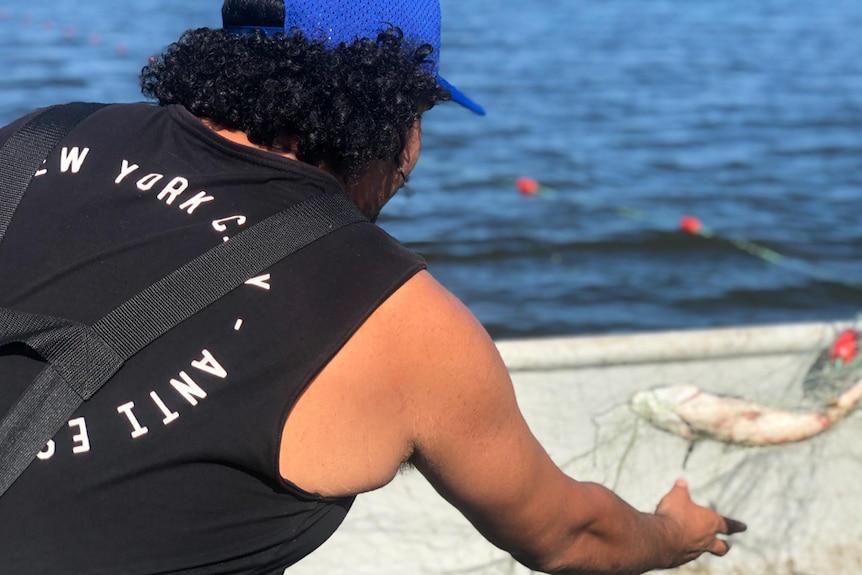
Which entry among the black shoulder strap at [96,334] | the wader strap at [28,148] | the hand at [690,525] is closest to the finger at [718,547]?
the hand at [690,525]

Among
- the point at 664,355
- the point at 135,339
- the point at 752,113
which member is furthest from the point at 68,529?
the point at 752,113

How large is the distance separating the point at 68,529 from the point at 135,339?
28 cm

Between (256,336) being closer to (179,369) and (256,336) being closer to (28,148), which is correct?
(179,369)

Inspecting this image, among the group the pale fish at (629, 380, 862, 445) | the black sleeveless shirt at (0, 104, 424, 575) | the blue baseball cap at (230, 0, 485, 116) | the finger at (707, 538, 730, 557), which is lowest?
the pale fish at (629, 380, 862, 445)

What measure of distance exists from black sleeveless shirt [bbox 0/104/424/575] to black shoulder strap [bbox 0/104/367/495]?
0.02 meters

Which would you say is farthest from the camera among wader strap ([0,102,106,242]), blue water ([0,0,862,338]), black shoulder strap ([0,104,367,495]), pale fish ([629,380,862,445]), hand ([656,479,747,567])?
blue water ([0,0,862,338])

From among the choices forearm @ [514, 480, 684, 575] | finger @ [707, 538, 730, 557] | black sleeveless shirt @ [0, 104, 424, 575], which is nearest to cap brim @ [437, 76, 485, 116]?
black sleeveless shirt @ [0, 104, 424, 575]

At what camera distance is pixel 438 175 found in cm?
877

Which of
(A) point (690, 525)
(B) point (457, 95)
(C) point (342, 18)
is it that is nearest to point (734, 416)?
(A) point (690, 525)

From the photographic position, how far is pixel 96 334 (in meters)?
1.39

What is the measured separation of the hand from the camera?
214 cm

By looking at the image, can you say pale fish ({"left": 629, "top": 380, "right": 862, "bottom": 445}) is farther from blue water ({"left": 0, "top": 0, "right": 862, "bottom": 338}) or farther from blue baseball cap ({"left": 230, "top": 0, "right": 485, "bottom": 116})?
blue water ({"left": 0, "top": 0, "right": 862, "bottom": 338})

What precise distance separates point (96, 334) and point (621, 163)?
8.19 metres

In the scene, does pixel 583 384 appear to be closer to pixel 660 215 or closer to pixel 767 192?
pixel 660 215
